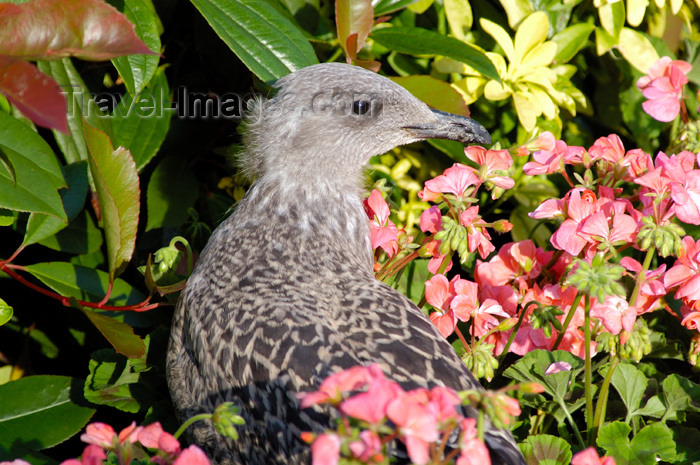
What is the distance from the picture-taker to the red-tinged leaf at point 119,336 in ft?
5.30

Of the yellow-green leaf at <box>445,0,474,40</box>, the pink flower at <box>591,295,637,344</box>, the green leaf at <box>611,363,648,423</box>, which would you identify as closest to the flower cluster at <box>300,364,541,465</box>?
the pink flower at <box>591,295,637,344</box>

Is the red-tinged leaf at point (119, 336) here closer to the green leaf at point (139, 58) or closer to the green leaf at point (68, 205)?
the green leaf at point (68, 205)

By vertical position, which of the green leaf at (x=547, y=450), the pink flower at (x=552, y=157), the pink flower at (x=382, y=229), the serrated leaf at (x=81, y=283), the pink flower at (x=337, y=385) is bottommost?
the green leaf at (x=547, y=450)

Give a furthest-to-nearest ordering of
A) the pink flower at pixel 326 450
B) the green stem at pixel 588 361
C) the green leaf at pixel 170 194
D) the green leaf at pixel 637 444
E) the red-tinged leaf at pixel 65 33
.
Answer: the green leaf at pixel 170 194
the green leaf at pixel 637 444
the green stem at pixel 588 361
the red-tinged leaf at pixel 65 33
the pink flower at pixel 326 450

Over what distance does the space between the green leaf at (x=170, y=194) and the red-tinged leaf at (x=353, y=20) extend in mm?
664

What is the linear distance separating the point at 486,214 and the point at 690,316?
0.90 metres

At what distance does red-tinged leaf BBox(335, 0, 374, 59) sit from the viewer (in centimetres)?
198

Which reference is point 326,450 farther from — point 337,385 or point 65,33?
point 65,33

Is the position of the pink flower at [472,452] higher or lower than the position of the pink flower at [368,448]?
lower

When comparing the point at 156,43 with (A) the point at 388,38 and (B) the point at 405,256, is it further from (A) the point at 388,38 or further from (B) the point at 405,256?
(B) the point at 405,256

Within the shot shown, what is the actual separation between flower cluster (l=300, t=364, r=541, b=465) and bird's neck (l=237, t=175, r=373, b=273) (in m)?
0.99

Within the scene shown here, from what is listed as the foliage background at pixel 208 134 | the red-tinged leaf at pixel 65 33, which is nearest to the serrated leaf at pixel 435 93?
the foliage background at pixel 208 134

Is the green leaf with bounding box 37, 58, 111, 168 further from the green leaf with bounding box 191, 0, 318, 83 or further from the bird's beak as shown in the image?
the bird's beak

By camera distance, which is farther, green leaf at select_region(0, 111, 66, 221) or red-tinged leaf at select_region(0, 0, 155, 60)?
green leaf at select_region(0, 111, 66, 221)
